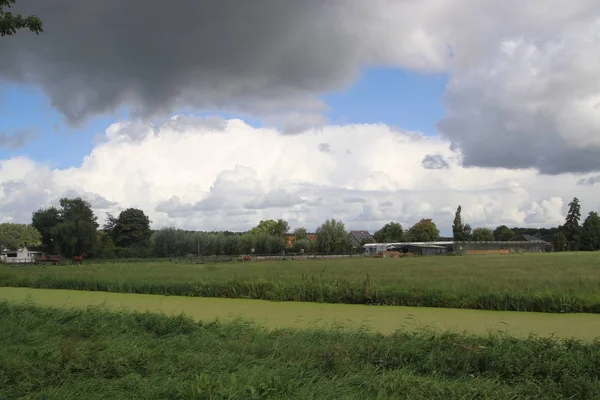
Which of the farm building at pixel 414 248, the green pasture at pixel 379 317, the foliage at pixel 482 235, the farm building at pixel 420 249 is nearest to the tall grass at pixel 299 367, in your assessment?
the green pasture at pixel 379 317

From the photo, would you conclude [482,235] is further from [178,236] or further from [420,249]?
[178,236]

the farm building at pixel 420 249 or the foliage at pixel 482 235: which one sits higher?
the foliage at pixel 482 235

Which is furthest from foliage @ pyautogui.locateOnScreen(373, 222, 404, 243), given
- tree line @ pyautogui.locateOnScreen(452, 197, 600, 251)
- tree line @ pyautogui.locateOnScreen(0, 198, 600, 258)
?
tree line @ pyautogui.locateOnScreen(452, 197, 600, 251)

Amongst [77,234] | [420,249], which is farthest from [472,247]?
[77,234]

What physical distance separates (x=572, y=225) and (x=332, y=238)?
2065 inches

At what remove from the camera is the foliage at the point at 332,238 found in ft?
311

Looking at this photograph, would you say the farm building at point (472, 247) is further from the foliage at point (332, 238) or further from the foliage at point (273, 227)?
the foliage at point (273, 227)

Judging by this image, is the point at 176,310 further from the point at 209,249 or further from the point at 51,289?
the point at 209,249

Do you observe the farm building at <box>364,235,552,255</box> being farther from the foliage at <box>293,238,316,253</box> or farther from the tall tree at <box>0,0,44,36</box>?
the tall tree at <box>0,0,44,36</box>

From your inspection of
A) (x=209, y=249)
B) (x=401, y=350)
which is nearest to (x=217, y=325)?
(x=401, y=350)

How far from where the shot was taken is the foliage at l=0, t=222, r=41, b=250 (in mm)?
108037

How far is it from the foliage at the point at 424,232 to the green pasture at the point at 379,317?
111854mm

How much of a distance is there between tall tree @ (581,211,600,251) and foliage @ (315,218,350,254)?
48.6m

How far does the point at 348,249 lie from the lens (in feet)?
318
